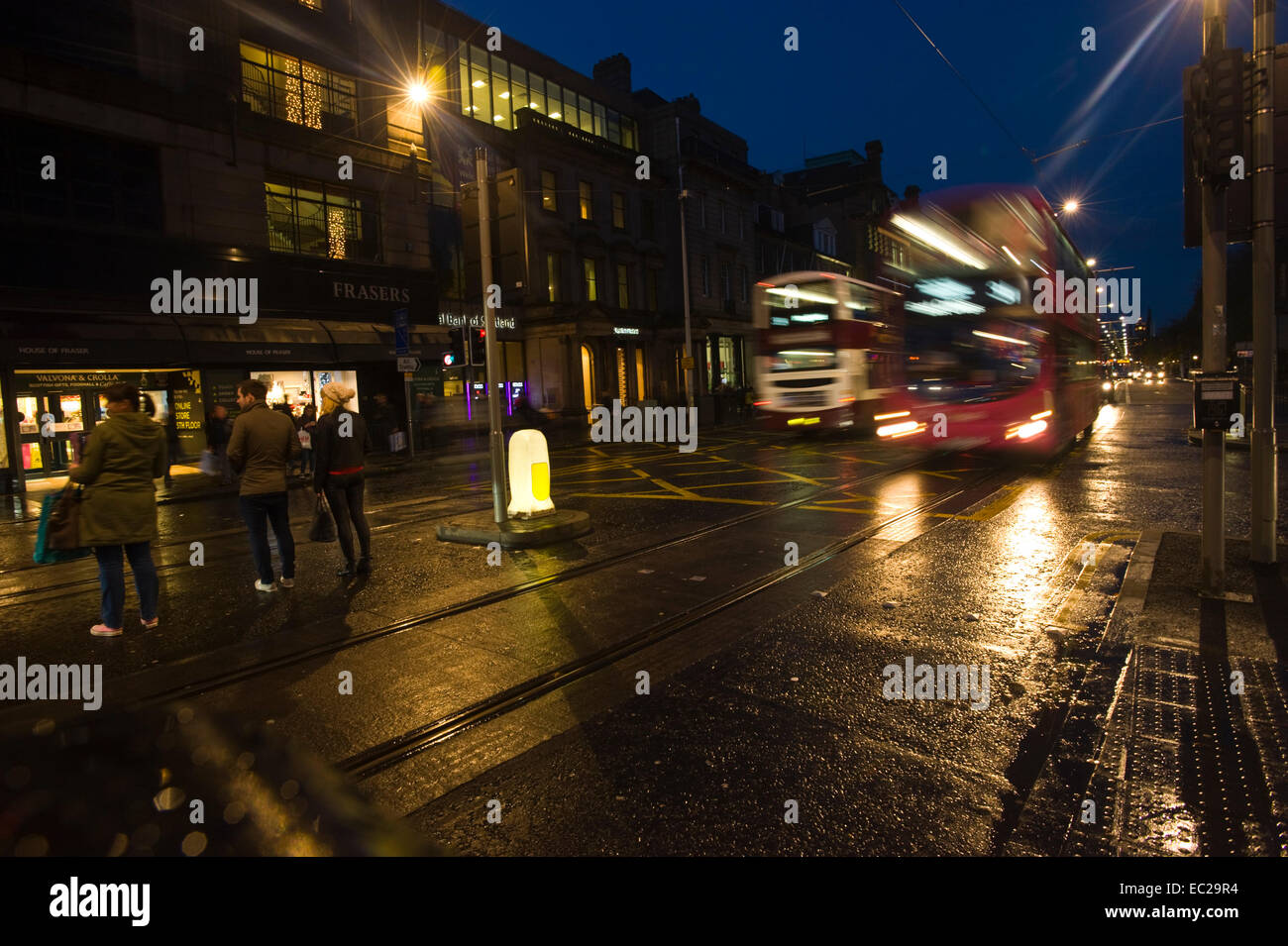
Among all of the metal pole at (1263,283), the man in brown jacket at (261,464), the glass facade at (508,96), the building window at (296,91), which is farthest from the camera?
the glass facade at (508,96)

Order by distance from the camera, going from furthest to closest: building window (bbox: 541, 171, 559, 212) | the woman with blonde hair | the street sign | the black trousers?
building window (bbox: 541, 171, 559, 212) → the street sign → the black trousers → the woman with blonde hair

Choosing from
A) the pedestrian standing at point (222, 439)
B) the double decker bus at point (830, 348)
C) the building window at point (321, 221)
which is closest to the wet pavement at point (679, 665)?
the pedestrian standing at point (222, 439)

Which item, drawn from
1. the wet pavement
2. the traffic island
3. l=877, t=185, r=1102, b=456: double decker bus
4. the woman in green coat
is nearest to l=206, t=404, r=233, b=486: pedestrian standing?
the wet pavement

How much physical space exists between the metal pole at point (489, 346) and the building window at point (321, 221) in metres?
15.2

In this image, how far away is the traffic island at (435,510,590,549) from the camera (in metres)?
8.68

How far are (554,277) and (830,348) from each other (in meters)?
17.9

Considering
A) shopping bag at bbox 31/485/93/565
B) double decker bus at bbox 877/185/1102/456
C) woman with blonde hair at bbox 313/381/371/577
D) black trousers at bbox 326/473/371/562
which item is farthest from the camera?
double decker bus at bbox 877/185/1102/456

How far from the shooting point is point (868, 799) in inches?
125

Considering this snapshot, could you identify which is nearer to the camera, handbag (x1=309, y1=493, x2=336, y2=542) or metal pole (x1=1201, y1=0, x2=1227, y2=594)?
metal pole (x1=1201, y1=0, x2=1227, y2=594)

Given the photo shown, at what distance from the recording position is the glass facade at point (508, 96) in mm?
28953

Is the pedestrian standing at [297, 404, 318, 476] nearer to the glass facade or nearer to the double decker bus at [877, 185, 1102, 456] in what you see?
the double decker bus at [877, 185, 1102, 456]

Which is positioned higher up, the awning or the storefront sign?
the storefront sign

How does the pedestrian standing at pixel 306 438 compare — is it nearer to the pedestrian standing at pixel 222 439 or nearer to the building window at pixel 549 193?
the pedestrian standing at pixel 222 439

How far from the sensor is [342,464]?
735cm
